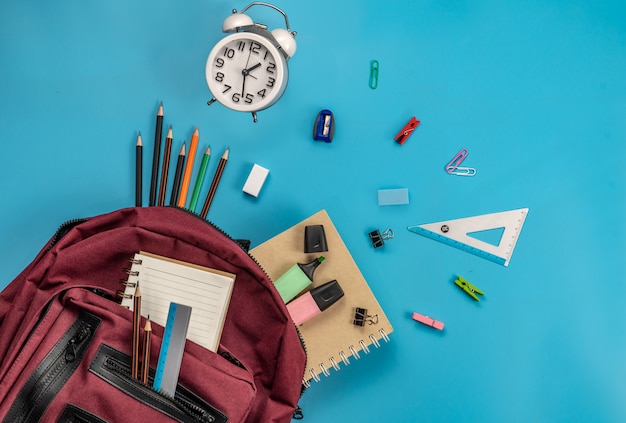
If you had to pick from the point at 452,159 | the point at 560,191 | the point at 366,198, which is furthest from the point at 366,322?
the point at 560,191

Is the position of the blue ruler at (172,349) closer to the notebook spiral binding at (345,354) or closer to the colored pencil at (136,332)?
the colored pencil at (136,332)

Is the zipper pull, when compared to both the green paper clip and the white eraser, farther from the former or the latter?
the green paper clip

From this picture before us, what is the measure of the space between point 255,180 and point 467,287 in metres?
0.50

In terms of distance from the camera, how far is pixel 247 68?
99cm

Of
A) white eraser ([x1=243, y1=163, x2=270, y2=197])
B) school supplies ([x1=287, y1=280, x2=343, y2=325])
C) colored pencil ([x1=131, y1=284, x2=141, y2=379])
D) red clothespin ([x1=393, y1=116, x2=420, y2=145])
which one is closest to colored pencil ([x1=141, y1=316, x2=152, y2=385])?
colored pencil ([x1=131, y1=284, x2=141, y2=379])

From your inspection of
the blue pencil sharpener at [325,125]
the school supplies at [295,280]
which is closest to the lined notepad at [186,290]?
the school supplies at [295,280]

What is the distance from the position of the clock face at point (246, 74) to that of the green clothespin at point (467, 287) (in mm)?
539

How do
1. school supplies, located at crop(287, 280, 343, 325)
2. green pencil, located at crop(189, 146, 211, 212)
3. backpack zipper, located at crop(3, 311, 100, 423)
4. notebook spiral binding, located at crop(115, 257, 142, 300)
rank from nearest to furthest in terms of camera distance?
backpack zipper, located at crop(3, 311, 100, 423) → notebook spiral binding, located at crop(115, 257, 142, 300) → school supplies, located at crop(287, 280, 343, 325) → green pencil, located at crop(189, 146, 211, 212)

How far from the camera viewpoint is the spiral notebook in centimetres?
105

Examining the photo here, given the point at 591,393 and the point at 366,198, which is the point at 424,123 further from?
the point at 591,393

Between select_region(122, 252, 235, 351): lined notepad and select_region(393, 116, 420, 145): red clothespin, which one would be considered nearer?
select_region(122, 252, 235, 351): lined notepad

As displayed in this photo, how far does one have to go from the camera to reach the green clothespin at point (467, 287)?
1107mm

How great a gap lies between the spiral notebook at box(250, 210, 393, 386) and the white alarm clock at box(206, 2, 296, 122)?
0.27m

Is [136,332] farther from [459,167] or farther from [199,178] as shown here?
[459,167]
